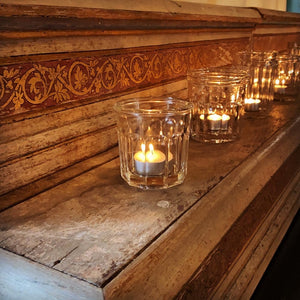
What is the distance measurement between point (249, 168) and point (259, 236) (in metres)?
0.18

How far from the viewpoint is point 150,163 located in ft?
2.10

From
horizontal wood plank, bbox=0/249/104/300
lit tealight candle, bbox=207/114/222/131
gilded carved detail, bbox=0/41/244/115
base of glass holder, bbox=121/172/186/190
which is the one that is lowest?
horizontal wood plank, bbox=0/249/104/300

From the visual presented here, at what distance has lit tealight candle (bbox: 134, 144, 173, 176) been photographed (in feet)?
2.11

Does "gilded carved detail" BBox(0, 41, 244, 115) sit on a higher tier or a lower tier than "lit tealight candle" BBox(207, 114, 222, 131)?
higher

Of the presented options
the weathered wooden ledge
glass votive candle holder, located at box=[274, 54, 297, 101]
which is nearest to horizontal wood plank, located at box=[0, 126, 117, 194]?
the weathered wooden ledge

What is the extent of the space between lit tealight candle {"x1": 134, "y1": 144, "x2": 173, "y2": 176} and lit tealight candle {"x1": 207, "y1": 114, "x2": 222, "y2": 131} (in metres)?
0.31

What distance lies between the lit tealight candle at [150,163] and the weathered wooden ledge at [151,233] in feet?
0.14

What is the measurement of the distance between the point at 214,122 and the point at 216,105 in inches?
2.3

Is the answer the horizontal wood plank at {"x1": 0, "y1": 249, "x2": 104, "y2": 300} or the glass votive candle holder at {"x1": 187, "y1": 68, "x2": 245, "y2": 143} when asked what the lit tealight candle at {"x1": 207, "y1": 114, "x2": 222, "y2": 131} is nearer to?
the glass votive candle holder at {"x1": 187, "y1": 68, "x2": 245, "y2": 143}

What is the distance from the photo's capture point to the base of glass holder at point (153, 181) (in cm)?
64

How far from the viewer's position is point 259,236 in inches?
32.3

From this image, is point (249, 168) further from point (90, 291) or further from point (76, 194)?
point (90, 291)

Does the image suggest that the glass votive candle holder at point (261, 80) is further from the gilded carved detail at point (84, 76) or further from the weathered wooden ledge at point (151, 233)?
the weathered wooden ledge at point (151, 233)

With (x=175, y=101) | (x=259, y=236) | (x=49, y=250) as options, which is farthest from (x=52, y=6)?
(x=259, y=236)
